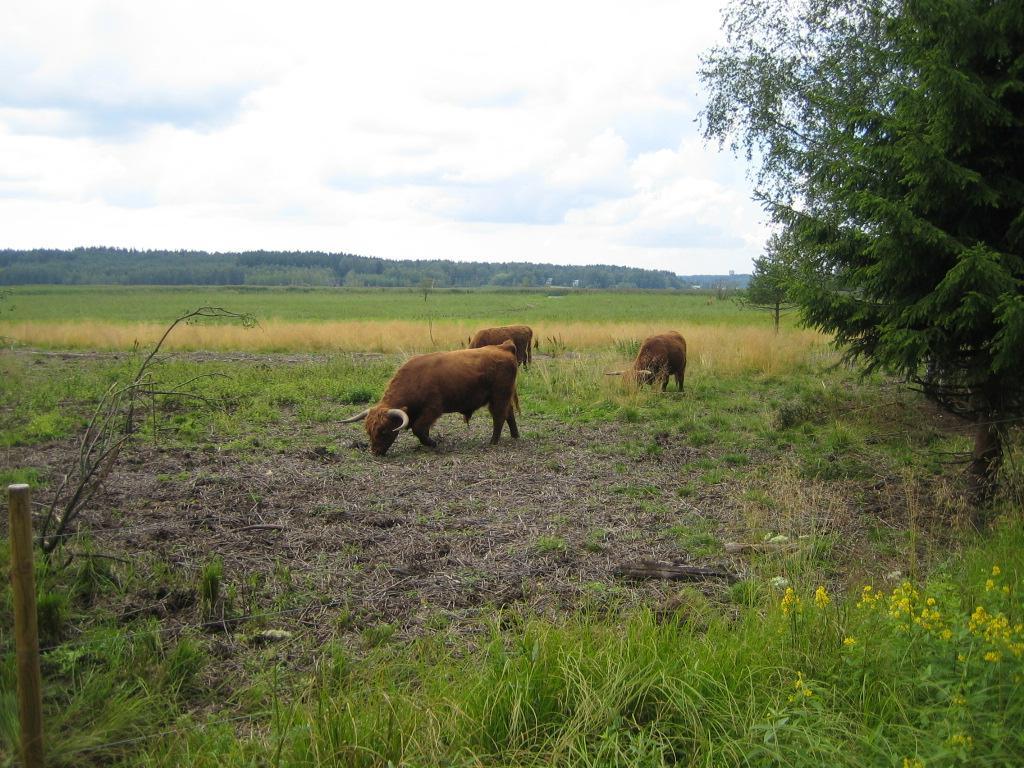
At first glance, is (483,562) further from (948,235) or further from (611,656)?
(948,235)

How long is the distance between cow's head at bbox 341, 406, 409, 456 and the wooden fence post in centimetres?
735

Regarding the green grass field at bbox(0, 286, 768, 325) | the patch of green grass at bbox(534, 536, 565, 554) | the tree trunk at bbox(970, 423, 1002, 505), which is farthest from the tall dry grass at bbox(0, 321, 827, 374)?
the patch of green grass at bbox(534, 536, 565, 554)

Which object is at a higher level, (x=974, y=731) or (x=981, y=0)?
(x=981, y=0)

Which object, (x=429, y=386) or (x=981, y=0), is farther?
(x=429, y=386)

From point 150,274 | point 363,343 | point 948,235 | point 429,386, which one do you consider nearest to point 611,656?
point 948,235

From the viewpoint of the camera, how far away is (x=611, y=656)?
395 cm

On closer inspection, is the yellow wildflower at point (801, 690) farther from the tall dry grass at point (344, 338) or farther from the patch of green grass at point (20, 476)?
the tall dry grass at point (344, 338)

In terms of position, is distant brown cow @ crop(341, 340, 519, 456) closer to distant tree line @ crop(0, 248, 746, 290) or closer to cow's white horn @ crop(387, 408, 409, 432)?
cow's white horn @ crop(387, 408, 409, 432)

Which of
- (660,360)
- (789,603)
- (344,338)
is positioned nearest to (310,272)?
(344,338)

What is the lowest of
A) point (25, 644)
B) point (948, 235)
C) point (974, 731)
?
point (974, 731)

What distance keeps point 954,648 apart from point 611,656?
5.24 ft

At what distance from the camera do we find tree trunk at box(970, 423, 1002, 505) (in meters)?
7.34

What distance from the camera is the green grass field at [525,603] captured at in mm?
3414

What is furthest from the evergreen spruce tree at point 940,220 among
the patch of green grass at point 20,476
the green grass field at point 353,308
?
the green grass field at point 353,308
